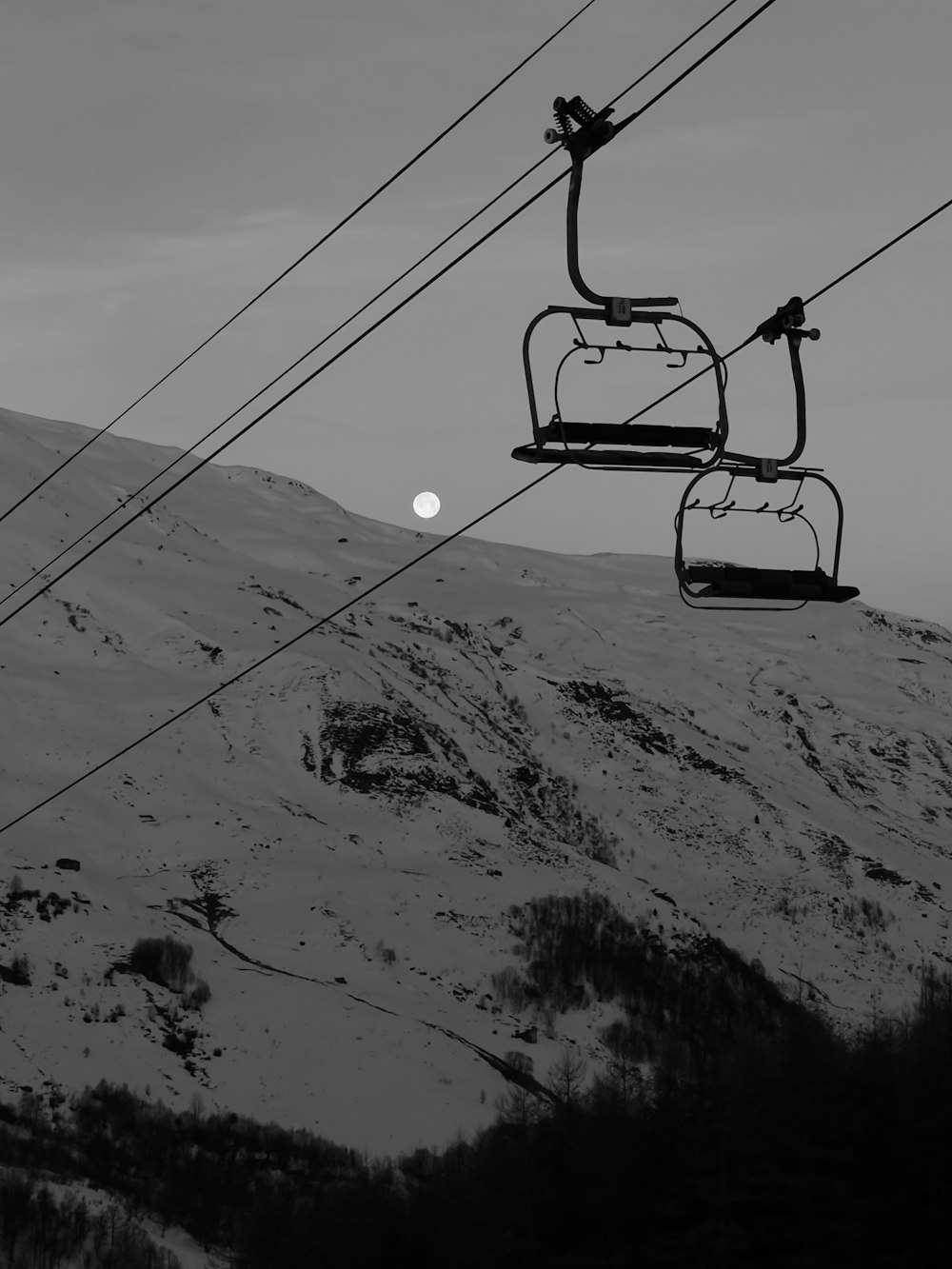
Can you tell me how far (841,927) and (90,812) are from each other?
5190cm

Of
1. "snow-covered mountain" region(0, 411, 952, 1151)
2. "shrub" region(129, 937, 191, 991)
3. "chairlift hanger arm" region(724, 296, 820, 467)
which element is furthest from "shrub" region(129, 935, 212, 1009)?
"chairlift hanger arm" region(724, 296, 820, 467)

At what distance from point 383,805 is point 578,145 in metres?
109

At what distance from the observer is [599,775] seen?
447 feet

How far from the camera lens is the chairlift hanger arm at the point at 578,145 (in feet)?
33.2

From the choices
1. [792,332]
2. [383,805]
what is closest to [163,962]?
[383,805]

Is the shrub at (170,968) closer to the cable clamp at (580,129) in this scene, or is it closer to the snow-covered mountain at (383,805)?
the snow-covered mountain at (383,805)

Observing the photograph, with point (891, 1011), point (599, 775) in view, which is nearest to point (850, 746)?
point (599, 775)

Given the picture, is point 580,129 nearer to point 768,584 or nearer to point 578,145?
point 578,145

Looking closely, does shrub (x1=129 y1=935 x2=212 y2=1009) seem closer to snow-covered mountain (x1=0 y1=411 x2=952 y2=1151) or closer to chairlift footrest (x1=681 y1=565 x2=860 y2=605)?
snow-covered mountain (x1=0 y1=411 x2=952 y2=1151)

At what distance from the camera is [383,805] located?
11819cm

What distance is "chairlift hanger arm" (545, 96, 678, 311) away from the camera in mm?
10117

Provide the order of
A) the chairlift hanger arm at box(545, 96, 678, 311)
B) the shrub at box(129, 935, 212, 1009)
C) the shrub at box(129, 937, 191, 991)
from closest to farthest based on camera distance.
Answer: the chairlift hanger arm at box(545, 96, 678, 311)
the shrub at box(129, 935, 212, 1009)
the shrub at box(129, 937, 191, 991)

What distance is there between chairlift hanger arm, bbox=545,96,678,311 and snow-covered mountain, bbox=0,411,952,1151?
230ft

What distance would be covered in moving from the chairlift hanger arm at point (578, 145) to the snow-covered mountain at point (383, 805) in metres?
70.0
